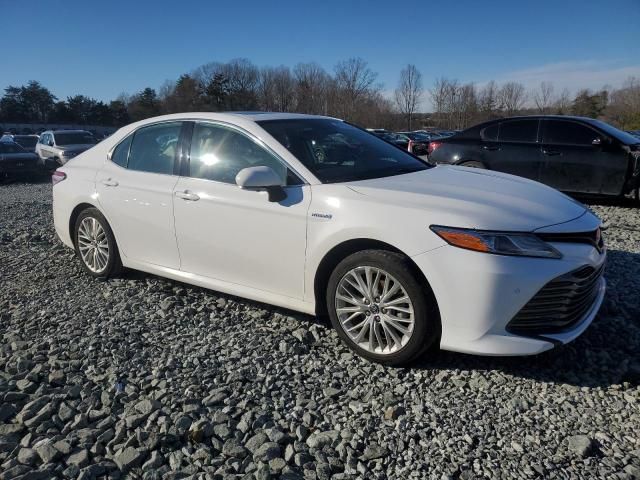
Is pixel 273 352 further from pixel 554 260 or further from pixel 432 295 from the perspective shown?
pixel 554 260

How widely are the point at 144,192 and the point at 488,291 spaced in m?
2.89

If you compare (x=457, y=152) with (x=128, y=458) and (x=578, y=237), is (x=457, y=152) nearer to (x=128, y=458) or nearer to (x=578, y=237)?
(x=578, y=237)

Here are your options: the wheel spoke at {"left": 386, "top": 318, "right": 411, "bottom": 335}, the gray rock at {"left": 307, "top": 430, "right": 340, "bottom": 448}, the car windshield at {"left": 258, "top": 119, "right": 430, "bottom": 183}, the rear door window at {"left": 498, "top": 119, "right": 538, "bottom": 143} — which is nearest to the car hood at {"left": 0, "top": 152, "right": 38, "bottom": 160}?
the rear door window at {"left": 498, "top": 119, "right": 538, "bottom": 143}

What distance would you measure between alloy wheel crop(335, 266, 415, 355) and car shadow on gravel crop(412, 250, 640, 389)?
0.94 ft

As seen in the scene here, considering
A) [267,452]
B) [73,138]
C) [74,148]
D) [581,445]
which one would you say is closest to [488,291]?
[581,445]

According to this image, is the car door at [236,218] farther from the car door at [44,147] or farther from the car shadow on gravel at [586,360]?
the car door at [44,147]

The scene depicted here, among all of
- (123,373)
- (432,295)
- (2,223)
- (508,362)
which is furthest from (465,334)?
(2,223)

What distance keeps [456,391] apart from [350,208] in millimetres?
1252

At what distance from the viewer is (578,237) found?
298 centimetres

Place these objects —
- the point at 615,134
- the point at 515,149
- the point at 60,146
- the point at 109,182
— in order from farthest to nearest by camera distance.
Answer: the point at 60,146, the point at 515,149, the point at 615,134, the point at 109,182

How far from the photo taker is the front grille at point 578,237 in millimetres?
2847

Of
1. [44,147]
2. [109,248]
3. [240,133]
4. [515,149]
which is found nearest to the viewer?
[240,133]

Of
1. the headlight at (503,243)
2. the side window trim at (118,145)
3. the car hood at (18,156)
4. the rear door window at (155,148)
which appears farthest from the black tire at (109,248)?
the car hood at (18,156)

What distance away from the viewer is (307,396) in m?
2.87
